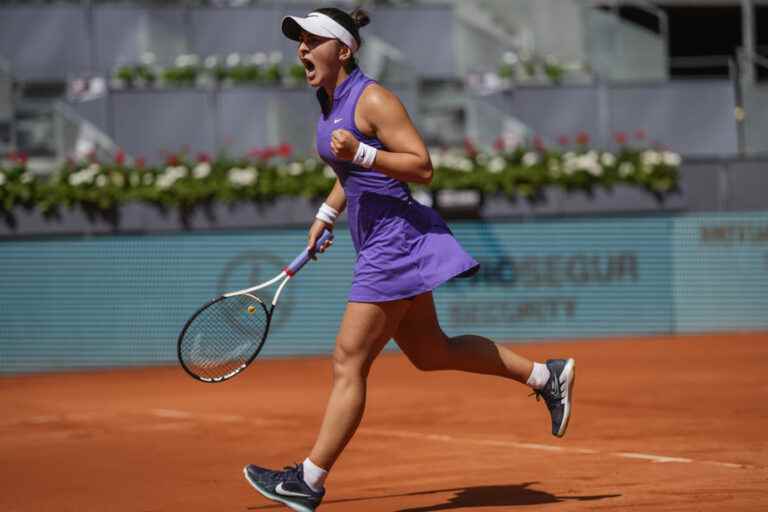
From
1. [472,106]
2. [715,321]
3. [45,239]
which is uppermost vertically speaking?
[472,106]

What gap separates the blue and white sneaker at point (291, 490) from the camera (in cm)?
516

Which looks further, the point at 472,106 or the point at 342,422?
the point at 472,106

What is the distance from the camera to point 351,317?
5.17m

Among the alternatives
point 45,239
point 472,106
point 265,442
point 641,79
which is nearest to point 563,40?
point 641,79

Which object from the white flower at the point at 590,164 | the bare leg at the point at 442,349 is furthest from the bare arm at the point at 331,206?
the white flower at the point at 590,164

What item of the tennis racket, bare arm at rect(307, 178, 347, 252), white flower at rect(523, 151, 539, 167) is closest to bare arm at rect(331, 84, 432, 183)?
bare arm at rect(307, 178, 347, 252)

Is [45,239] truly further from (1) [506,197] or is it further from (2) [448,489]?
(2) [448,489]

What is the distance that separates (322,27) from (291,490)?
177 centimetres

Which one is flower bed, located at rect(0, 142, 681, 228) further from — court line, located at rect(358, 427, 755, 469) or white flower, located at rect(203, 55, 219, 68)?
court line, located at rect(358, 427, 755, 469)

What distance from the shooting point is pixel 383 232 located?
5285 millimetres

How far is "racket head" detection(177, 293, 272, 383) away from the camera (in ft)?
18.9

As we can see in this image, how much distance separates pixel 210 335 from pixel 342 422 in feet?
3.15

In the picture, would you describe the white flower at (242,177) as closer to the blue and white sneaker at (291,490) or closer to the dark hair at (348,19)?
the dark hair at (348,19)

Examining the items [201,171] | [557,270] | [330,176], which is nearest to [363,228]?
[330,176]
